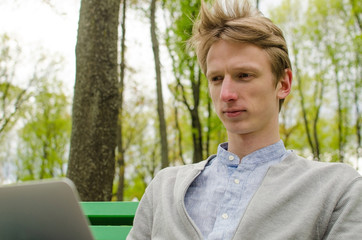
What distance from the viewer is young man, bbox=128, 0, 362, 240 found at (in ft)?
5.79

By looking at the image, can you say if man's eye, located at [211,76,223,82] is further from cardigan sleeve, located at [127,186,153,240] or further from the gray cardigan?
cardigan sleeve, located at [127,186,153,240]

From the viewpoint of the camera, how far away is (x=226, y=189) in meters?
2.05

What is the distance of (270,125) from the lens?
2135 mm

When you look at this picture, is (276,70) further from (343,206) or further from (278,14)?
(278,14)

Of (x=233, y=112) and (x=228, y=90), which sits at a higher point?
(x=228, y=90)

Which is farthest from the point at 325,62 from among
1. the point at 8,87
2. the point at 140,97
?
the point at 8,87

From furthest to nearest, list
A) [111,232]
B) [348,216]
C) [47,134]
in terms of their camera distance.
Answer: [47,134] < [111,232] < [348,216]

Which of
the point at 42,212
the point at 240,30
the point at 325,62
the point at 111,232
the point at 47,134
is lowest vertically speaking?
A: the point at 47,134

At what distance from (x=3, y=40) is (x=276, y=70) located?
23.5 metres

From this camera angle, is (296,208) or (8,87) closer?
(296,208)

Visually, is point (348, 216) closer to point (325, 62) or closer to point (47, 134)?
point (325, 62)

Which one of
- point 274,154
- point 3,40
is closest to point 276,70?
point 274,154

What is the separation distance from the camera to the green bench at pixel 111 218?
255cm

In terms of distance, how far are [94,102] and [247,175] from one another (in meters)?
2.53
